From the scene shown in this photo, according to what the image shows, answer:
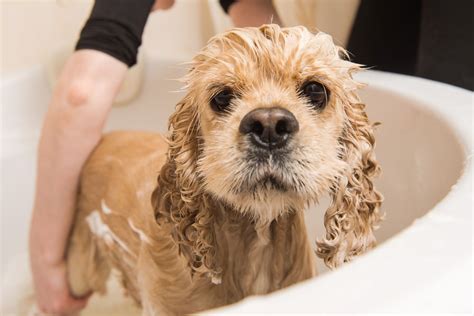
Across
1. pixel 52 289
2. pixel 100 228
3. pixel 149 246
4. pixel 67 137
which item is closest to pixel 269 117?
pixel 149 246

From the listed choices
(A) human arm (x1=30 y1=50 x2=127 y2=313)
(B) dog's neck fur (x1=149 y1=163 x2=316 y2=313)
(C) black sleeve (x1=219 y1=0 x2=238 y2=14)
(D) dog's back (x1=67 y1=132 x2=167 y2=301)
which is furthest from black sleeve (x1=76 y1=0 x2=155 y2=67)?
(C) black sleeve (x1=219 y1=0 x2=238 y2=14)

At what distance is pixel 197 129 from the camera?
0.87m

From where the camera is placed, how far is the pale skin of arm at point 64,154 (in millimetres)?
1111

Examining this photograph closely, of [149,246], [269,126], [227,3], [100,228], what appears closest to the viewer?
[269,126]

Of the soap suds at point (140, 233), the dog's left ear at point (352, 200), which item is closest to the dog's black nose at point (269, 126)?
the dog's left ear at point (352, 200)

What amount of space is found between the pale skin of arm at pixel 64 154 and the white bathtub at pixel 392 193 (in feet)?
0.90

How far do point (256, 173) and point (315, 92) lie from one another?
16 centimetres

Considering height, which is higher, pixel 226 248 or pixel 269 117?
pixel 269 117

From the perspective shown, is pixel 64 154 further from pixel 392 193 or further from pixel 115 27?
pixel 392 193

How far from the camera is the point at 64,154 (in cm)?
117

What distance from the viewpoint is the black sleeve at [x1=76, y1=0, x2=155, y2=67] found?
1.10 m

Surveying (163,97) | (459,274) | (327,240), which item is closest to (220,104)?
(327,240)

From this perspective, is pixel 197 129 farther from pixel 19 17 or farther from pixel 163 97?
pixel 19 17

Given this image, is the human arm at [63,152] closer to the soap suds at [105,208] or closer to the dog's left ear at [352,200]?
the soap suds at [105,208]
